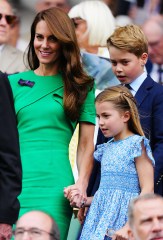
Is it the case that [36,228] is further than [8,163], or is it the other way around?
[36,228]

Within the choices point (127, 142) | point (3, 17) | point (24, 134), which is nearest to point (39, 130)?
point (24, 134)

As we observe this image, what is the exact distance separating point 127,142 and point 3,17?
2.82 m

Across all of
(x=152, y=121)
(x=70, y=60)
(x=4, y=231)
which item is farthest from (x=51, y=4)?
(x=4, y=231)

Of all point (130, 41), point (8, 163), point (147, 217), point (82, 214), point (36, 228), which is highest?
point (130, 41)

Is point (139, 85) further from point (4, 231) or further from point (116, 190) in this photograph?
point (4, 231)

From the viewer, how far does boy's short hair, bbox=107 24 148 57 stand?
7.35 m

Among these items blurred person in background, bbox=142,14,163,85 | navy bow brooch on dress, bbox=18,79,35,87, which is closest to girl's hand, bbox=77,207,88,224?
navy bow brooch on dress, bbox=18,79,35,87

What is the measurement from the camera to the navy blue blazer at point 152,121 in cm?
718

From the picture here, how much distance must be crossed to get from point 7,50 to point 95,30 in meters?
0.81

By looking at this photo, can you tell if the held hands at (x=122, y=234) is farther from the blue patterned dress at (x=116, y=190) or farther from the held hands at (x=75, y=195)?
the held hands at (x=75, y=195)

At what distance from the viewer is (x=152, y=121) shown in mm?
A: 7242

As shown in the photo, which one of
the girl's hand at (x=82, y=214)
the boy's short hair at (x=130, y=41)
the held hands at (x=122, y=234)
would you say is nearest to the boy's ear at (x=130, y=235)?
the held hands at (x=122, y=234)

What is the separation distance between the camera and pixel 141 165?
690 centimetres

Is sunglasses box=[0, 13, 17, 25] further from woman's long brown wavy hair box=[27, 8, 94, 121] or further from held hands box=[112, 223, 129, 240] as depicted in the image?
held hands box=[112, 223, 129, 240]
